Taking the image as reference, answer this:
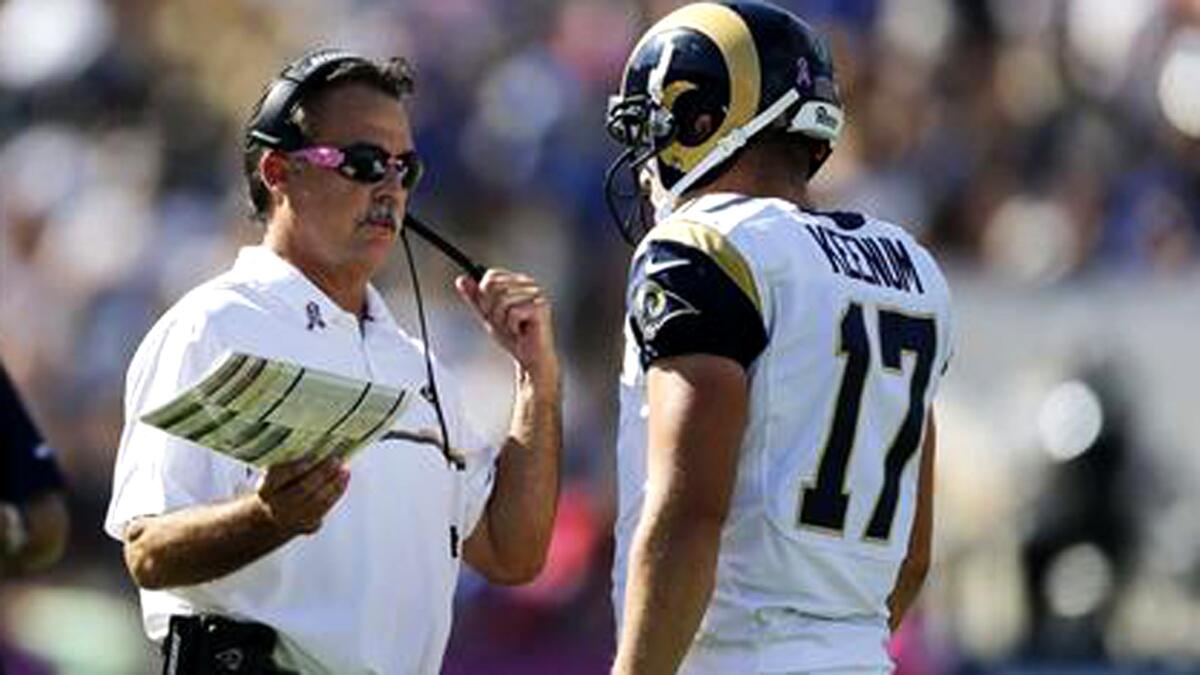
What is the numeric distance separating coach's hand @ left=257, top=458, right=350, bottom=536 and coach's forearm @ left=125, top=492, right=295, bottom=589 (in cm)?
→ 6

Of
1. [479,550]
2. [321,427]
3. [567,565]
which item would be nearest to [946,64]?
[567,565]

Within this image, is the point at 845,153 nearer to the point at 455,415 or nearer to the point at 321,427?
the point at 455,415

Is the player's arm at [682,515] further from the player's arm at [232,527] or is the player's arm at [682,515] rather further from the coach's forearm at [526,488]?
the coach's forearm at [526,488]

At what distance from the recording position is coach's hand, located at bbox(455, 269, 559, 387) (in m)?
7.07

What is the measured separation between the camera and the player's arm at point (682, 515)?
6.04m

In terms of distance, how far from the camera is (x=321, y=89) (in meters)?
6.97

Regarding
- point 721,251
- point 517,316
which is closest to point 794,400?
point 721,251

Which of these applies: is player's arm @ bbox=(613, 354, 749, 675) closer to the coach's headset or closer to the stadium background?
the coach's headset

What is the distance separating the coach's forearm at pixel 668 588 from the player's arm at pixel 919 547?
0.68 metres

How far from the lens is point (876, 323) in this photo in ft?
20.8

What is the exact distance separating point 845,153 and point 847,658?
8541mm

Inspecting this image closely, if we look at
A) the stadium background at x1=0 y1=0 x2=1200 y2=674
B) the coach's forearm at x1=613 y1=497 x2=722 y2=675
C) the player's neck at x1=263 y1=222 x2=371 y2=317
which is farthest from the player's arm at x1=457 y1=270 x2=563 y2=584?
the stadium background at x1=0 y1=0 x2=1200 y2=674

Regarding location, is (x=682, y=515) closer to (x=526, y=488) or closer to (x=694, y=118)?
(x=694, y=118)

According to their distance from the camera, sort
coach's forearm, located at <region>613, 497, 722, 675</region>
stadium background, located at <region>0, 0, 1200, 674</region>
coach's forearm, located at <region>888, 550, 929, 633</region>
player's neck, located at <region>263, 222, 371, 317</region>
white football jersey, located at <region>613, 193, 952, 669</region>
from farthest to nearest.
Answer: stadium background, located at <region>0, 0, 1200, 674</region>
player's neck, located at <region>263, 222, 371, 317</region>
coach's forearm, located at <region>888, 550, 929, 633</region>
white football jersey, located at <region>613, 193, 952, 669</region>
coach's forearm, located at <region>613, 497, 722, 675</region>
